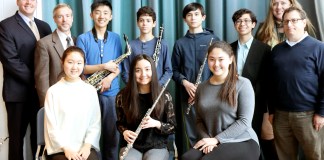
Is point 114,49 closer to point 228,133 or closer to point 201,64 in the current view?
point 201,64

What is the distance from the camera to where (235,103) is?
199cm

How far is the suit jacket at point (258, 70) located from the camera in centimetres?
247

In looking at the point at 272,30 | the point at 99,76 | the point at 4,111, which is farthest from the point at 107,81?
the point at 272,30

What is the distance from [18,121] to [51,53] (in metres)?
0.53

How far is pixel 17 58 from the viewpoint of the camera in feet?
8.27

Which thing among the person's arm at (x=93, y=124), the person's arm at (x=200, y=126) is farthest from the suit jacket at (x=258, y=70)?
the person's arm at (x=93, y=124)

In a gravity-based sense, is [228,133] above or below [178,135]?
above

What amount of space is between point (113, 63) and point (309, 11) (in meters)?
1.54

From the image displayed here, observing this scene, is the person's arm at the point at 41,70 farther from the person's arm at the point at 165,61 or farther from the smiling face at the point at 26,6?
the person's arm at the point at 165,61

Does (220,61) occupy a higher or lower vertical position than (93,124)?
higher

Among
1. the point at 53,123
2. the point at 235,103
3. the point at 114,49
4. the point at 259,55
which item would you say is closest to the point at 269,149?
the point at 259,55

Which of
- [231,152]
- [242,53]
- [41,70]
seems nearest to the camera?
[231,152]

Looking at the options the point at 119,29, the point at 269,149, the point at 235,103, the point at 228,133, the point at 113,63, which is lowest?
the point at 269,149

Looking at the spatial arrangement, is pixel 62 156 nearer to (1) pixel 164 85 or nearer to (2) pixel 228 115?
(1) pixel 164 85
